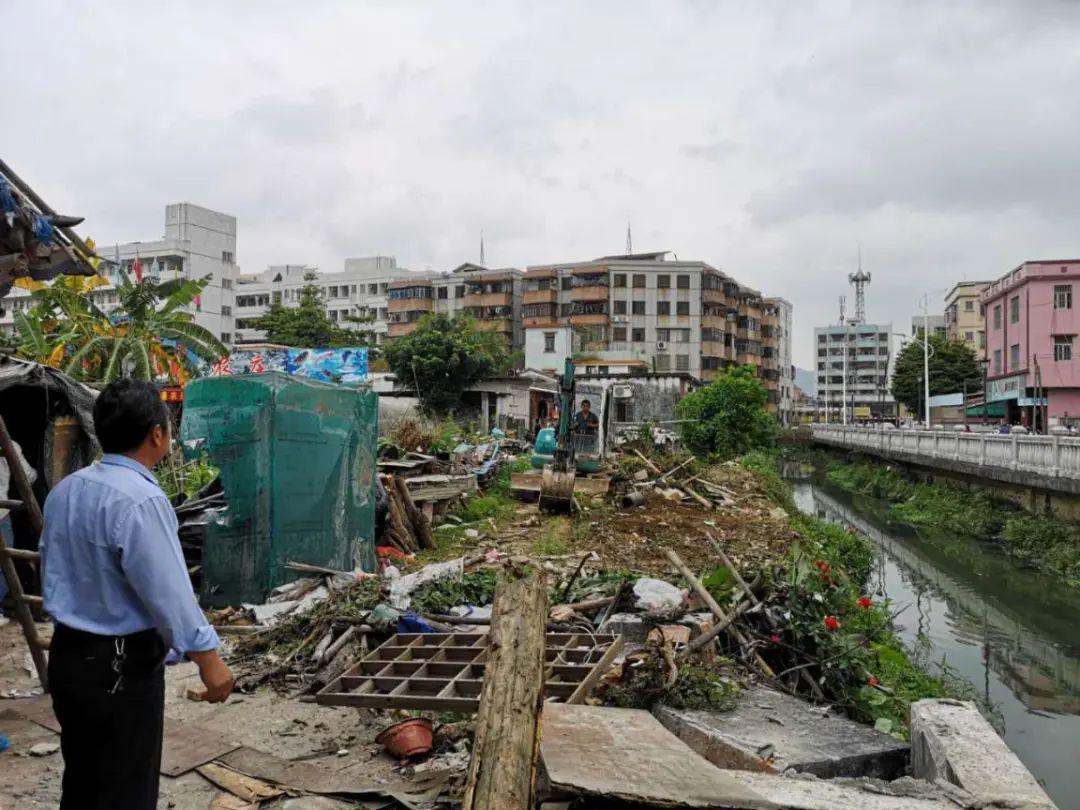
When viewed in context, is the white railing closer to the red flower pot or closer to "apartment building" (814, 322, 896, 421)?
the red flower pot

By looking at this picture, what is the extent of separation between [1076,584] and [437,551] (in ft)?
37.1

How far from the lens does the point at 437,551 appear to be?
422 inches

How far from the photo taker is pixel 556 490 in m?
14.4

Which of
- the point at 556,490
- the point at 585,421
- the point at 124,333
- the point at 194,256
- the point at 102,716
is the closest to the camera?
the point at 102,716

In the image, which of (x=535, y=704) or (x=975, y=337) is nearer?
(x=535, y=704)

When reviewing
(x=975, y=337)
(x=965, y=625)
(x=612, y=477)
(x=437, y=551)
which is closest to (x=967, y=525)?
(x=965, y=625)

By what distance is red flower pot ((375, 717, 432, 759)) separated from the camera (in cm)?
411

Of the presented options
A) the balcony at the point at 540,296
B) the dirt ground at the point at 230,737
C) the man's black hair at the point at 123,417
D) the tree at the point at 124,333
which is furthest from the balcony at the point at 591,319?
the man's black hair at the point at 123,417

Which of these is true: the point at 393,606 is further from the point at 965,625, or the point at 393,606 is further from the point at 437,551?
the point at 965,625

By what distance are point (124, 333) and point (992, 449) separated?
19.0 meters

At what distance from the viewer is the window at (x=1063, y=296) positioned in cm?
3784

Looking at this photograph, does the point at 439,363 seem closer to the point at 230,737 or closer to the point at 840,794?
the point at 230,737

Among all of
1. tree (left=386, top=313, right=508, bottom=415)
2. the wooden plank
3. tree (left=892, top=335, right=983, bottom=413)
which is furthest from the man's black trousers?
tree (left=892, top=335, right=983, bottom=413)

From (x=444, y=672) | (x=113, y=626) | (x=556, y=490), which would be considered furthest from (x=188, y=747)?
(x=556, y=490)
